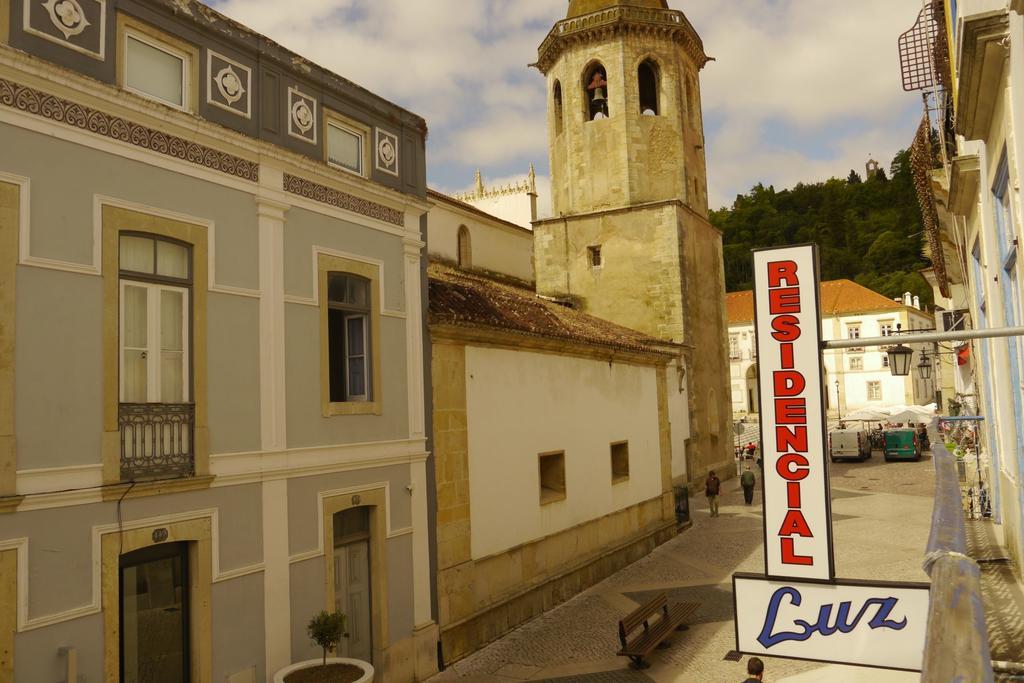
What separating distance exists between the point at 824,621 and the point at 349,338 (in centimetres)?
816

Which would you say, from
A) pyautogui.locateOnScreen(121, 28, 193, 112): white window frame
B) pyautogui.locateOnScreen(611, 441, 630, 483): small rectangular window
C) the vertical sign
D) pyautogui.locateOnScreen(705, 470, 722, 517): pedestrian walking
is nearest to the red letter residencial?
the vertical sign

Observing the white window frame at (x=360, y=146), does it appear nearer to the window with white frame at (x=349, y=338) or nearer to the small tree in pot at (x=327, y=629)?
the window with white frame at (x=349, y=338)

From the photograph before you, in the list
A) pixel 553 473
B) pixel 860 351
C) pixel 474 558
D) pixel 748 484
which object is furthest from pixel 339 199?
pixel 860 351

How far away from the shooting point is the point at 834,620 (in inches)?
193

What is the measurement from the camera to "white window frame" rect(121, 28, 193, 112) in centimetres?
854

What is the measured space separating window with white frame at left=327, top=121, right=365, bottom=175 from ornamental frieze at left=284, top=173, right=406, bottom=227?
42cm

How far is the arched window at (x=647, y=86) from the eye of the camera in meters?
32.3

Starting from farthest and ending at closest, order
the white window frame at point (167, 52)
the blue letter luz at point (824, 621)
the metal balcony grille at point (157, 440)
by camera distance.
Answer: the white window frame at point (167, 52) < the metal balcony grille at point (157, 440) < the blue letter luz at point (824, 621)

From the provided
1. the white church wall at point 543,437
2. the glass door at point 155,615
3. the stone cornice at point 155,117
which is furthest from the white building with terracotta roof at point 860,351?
the glass door at point 155,615

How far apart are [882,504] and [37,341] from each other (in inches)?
974

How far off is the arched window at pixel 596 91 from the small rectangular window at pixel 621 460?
16.6 metres

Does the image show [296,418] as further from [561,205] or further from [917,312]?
[917,312]

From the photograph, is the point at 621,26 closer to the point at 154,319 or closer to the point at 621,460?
the point at 621,460

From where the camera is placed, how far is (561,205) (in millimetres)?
33594
